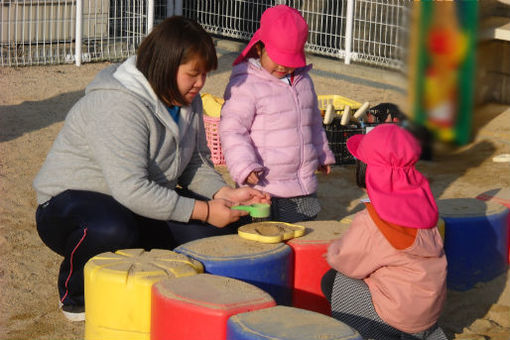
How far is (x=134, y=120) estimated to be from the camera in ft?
9.38

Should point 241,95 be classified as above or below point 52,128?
above

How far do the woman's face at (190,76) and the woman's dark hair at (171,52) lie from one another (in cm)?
1

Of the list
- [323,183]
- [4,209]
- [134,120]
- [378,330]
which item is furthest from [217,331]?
[323,183]

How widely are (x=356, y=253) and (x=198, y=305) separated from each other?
0.61 m

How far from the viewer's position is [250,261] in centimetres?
273

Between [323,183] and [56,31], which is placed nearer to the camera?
[323,183]

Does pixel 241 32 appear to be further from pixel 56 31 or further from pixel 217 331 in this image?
pixel 217 331

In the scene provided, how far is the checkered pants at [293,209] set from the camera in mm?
3551

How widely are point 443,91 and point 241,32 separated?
8460 millimetres

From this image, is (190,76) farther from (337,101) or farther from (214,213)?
(337,101)

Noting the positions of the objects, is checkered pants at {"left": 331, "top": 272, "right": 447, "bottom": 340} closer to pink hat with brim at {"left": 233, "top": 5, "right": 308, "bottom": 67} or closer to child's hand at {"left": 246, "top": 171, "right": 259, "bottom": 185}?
child's hand at {"left": 246, "top": 171, "right": 259, "bottom": 185}

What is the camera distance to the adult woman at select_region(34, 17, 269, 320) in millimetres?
2840

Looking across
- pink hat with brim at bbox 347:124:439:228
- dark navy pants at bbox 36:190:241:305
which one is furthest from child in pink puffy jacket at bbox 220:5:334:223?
pink hat with brim at bbox 347:124:439:228

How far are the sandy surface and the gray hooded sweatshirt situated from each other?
1.59ft
